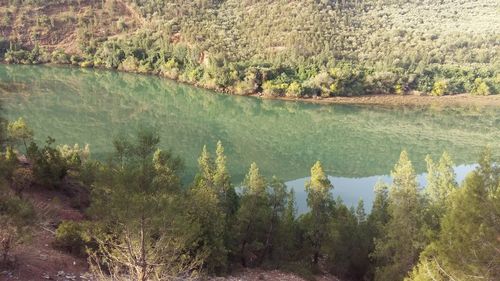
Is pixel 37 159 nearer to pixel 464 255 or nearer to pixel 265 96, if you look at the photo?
pixel 464 255

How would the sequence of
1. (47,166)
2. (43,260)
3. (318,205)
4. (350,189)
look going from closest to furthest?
(43,260) < (318,205) < (47,166) < (350,189)

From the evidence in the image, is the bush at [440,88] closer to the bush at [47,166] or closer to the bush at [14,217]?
the bush at [47,166]

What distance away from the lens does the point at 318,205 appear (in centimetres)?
2389

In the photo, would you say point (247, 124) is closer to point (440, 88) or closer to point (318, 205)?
point (318, 205)

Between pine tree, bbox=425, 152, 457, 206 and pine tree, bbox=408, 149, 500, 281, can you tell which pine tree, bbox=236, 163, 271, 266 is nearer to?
pine tree, bbox=425, 152, 457, 206

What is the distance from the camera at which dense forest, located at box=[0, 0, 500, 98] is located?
8725cm

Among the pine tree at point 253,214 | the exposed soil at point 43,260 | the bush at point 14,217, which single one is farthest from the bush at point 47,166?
the bush at point 14,217

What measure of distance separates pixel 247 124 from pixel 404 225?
46.8 metres

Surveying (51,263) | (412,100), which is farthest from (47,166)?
(412,100)

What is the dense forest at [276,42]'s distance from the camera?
87250 millimetres

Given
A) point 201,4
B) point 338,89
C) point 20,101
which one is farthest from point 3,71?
point 338,89

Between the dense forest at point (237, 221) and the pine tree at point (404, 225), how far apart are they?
0.05 metres

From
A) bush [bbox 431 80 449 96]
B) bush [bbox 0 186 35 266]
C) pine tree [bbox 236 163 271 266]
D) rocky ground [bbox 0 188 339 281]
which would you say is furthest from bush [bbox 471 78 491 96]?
bush [bbox 0 186 35 266]

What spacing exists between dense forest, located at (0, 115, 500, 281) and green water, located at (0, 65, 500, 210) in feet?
51.9
